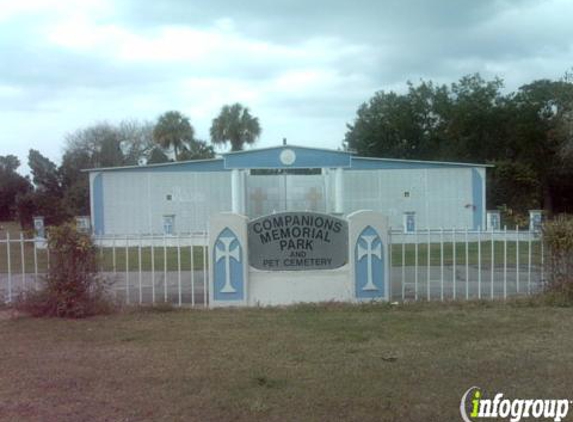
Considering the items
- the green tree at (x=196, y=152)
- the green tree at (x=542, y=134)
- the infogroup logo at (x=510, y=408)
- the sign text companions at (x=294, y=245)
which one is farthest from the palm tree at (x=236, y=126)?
the infogroup logo at (x=510, y=408)

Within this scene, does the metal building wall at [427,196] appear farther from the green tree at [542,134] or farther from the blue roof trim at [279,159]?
the green tree at [542,134]

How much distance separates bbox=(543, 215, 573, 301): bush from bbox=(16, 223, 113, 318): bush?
6047 mm

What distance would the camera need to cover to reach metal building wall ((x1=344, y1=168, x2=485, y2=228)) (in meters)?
28.0

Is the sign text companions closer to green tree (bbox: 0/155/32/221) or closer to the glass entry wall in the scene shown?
the glass entry wall

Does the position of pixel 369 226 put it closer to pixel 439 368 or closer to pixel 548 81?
pixel 439 368

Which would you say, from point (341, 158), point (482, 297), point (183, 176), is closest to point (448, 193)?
point (341, 158)

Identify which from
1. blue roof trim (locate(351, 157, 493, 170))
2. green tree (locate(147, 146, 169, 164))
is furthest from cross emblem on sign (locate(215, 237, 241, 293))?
green tree (locate(147, 146, 169, 164))

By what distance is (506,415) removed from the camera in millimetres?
4539

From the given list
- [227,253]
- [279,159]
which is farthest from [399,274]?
[279,159]

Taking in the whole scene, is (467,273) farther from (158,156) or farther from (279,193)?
(158,156)

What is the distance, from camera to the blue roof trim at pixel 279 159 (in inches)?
1017

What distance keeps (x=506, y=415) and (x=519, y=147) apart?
43.4 meters

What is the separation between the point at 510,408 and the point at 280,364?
202 centimetres

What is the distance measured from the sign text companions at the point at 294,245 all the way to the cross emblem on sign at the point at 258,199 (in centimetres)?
1927
